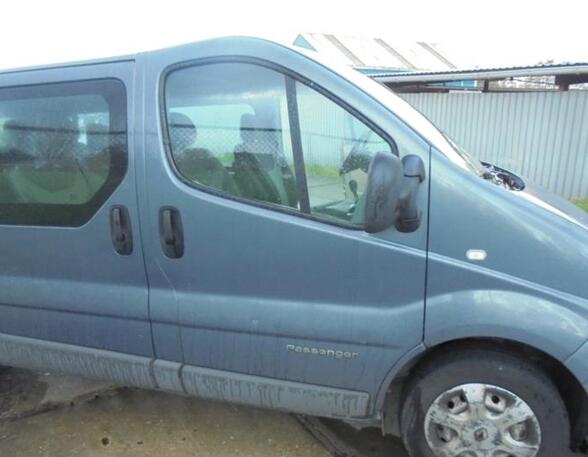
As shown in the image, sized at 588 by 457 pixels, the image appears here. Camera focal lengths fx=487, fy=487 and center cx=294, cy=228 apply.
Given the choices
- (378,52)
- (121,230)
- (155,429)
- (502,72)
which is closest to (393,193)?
(121,230)

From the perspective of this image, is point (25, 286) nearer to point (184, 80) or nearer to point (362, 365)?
point (184, 80)

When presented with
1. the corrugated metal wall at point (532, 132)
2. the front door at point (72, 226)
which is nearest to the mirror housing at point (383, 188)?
the front door at point (72, 226)

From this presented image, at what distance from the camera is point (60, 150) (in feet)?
8.29

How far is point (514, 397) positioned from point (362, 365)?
65 centimetres

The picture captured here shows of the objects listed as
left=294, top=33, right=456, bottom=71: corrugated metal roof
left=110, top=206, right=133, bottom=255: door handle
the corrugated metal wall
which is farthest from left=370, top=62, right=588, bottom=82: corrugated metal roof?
left=294, top=33, right=456, bottom=71: corrugated metal roof

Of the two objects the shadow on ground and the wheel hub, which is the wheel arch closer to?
the wheel hub

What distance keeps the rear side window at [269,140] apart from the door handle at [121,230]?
0.36 metres

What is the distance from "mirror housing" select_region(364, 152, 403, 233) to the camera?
73.2 inches

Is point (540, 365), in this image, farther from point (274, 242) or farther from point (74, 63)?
point (74, 63)

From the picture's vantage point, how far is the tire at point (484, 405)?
2059mm

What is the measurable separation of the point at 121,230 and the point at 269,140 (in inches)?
33.2

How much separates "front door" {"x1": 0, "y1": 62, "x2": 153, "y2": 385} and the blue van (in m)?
0.01

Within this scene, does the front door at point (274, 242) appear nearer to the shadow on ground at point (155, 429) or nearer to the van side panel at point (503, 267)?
the van side panel at point (503, 267)

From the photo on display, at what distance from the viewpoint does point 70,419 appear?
2957 mm
